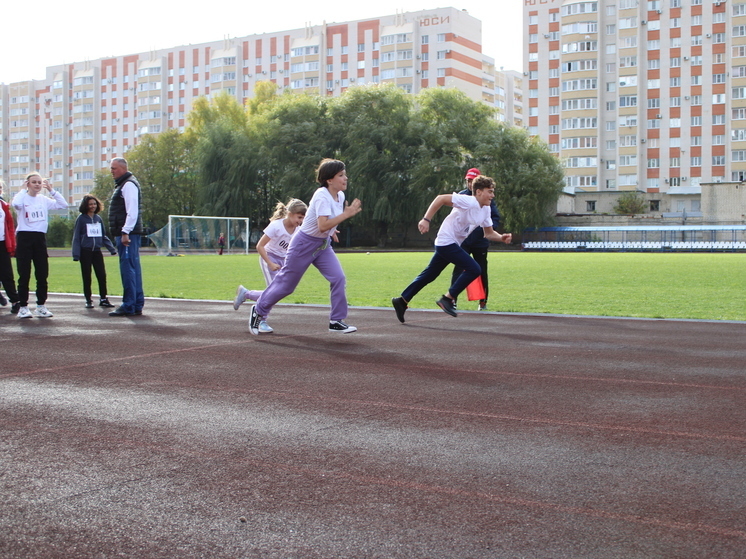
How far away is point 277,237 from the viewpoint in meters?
10.7

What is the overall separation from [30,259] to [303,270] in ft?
13.7

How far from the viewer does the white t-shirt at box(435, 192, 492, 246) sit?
1067cm

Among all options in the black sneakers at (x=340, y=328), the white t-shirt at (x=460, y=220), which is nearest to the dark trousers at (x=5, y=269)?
the black sneakers at (x=340, y=328)

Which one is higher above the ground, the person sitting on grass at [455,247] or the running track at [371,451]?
the person sitting on grass at [455,247]

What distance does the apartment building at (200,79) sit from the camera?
4336 inches

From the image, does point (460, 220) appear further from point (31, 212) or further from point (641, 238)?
point (641, 238)

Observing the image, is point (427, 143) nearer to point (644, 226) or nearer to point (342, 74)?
point (644, 226)

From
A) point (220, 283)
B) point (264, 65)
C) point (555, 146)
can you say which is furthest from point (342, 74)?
point (220, 283)

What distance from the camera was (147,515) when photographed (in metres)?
3.15

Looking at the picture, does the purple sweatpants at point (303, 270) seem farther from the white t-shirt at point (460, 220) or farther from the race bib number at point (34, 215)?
the race bib number at point (34, 215)

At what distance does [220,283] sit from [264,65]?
107208mm

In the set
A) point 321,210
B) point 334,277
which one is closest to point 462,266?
point 334,277

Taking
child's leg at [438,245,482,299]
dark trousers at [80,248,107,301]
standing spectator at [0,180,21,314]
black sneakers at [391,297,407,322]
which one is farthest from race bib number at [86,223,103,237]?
child's leg at [438,245,482,299]

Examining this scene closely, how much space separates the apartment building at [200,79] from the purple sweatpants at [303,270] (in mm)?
98868
